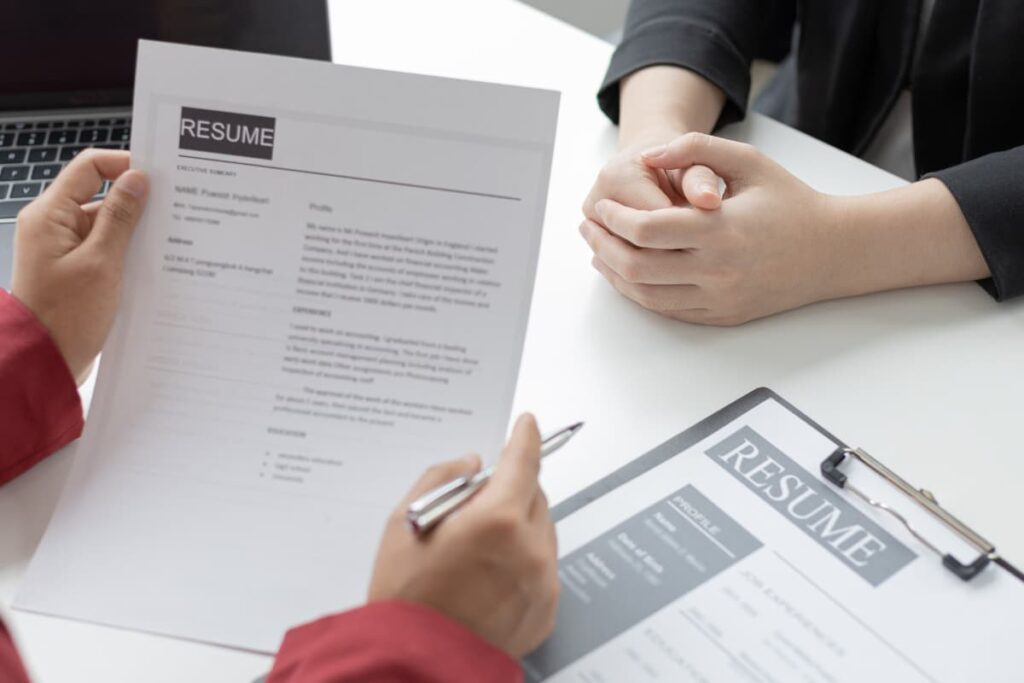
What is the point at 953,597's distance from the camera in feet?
Result: 1.84

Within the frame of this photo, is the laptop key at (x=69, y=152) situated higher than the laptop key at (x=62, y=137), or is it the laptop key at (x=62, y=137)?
the laptop key at (x=62, y=137)

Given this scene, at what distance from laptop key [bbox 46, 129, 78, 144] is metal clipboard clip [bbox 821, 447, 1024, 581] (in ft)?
2.34

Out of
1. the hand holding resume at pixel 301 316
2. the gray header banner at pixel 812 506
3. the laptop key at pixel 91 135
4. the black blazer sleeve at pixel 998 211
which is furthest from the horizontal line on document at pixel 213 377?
the black blazer sleeve at pixel 998 211

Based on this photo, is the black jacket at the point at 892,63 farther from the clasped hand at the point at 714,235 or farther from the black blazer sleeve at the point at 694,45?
the clasped hand at the point at 714,235

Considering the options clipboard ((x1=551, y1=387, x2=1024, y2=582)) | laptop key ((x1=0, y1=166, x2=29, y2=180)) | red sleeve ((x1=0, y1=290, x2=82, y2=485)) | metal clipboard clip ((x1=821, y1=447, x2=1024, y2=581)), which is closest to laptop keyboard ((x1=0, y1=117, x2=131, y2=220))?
laptop key ((x1=0, y1=166, x2=29, y2=180))

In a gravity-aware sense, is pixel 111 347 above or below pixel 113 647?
above

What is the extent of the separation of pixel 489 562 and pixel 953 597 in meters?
0.28

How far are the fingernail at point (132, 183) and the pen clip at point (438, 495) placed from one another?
0.82 feet

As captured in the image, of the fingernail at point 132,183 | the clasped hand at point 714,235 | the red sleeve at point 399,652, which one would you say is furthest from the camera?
the clasped hand at point 714,235

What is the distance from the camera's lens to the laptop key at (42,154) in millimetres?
860

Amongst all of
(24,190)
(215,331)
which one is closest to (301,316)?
(215,331)

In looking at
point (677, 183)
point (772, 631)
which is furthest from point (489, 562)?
point (677, 183)

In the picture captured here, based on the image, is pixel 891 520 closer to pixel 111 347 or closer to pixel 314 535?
pixel 314 535

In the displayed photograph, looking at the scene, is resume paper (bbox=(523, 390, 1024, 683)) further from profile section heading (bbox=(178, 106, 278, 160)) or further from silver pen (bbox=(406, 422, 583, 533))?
profile section heading (bbox=(178, 106, 278, 160))
